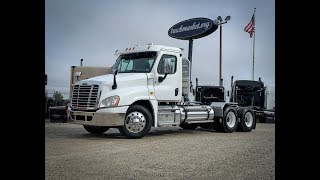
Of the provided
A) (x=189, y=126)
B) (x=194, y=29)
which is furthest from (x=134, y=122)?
(x=194, y=29)

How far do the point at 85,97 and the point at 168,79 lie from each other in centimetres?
280

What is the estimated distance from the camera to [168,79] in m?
11.4

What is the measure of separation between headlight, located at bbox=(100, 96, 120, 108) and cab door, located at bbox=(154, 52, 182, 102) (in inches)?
59.2

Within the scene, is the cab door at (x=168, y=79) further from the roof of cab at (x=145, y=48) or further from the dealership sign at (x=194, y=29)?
the dealership sign at (x=194, y=29)

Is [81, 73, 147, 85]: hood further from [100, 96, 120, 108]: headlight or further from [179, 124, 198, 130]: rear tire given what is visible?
[179, 124, 198, 130]: rear tire

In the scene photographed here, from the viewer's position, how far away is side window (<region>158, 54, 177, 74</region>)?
11258mm

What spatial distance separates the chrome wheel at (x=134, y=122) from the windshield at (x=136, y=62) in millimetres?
1595

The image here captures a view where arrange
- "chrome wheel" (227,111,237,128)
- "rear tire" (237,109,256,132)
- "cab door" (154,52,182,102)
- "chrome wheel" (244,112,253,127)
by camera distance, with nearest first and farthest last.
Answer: "cab door" (154,52,182,102) → "chrome wheel" (227,111,237,128) → "rear tire" (237,109,256,132) → "chrome wheel" (244,112,253,127)

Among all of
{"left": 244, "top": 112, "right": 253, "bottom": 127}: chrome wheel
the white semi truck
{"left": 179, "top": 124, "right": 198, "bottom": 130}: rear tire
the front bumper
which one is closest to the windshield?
the white semi truck

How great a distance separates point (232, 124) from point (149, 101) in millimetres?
4668

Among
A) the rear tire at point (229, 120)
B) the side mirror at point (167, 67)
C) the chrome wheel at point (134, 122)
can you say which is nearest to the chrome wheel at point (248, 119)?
the rear tire at point (229, 120)

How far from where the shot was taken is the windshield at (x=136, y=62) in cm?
1134

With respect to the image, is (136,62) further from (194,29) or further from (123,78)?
(194,29)
